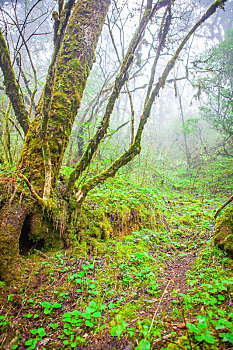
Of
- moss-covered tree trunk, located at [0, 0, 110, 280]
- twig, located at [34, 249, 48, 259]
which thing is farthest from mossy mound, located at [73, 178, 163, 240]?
moss-covered tree trunk, located at [0, 0, 110, 280]

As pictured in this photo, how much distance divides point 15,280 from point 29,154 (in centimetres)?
164

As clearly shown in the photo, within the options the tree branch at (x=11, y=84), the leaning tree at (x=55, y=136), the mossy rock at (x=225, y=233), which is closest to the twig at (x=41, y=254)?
the leaning tree at (x=55, y=136)

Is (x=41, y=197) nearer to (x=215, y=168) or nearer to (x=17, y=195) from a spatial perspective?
(x=17, y=195)

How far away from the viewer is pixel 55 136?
8.95 ft

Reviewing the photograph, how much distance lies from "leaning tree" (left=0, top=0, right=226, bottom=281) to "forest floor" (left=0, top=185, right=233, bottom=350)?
377 mm

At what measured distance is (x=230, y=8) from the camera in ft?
52.9

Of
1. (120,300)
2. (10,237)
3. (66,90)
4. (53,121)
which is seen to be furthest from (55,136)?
(120,300)

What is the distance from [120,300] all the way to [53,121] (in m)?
2.64

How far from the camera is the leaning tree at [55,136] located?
2.08m

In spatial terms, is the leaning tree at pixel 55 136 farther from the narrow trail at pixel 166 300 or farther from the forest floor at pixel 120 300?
the narrow trail at pixel 166 300

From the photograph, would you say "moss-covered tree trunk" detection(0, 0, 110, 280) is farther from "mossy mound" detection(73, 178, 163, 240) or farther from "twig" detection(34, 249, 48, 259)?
"mossy mound" detection(73, 178, 163, 240)

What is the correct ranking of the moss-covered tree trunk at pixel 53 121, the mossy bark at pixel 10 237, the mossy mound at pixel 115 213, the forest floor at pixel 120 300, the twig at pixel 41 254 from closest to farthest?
1. the forest floor at pixel 120 300
2. the mossy bark at pixel 10 237
3. the moss-covered tree trunk at pixel 53 121
4. the twig at pixel 41 254
5. the mossy mound at pixel 115 213

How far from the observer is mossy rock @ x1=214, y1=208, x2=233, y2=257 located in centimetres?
240

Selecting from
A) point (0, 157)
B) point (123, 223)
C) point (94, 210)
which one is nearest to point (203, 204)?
point (123, 223)
